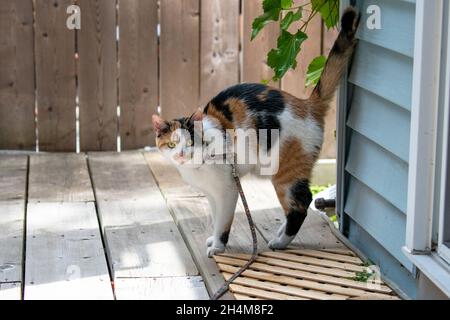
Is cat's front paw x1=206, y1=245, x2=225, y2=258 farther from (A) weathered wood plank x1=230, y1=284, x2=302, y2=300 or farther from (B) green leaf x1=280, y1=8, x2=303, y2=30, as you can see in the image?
(B) green leaf x1=280, y1=8, x2=303, y2=30

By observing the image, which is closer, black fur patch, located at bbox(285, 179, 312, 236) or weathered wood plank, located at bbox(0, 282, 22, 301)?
weathered wood plank, located at bbox(0, 282, 22, 301)

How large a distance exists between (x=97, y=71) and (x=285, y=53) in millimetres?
1826

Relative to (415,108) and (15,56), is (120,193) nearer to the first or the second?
(15,56)

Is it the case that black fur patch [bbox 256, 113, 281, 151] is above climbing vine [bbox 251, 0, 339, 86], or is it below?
below

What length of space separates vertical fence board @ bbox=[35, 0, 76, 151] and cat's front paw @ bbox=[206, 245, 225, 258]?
224 centimetres

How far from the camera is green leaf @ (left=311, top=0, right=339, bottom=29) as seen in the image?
13.7 feet

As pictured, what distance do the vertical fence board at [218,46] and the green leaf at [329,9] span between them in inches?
55.9

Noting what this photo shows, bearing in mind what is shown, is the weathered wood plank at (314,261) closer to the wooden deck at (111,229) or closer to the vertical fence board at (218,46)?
the wooden deck at (111,229)

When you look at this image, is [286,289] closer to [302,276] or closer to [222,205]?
[302,276]

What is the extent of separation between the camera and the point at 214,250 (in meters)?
3.67

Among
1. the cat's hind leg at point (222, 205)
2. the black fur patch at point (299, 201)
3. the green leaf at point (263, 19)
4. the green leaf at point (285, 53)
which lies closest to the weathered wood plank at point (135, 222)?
the cat's hind leg at point (222, 205)

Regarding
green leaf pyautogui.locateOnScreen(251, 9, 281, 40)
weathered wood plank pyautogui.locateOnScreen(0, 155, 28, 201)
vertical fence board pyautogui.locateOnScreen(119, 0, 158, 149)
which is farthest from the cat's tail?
vertical fence board pyautogui.locateOnScreen(119, 0, 158, 149)
